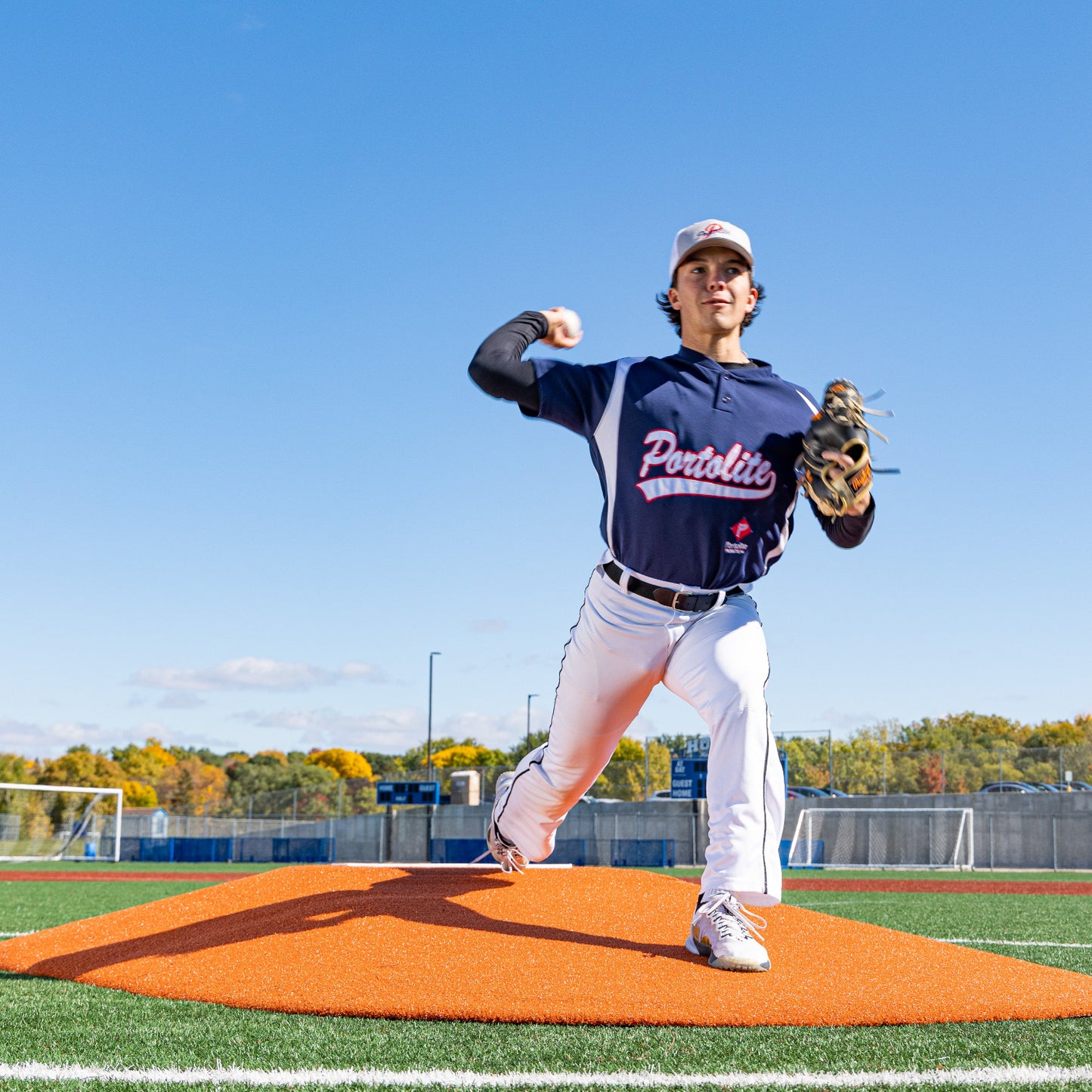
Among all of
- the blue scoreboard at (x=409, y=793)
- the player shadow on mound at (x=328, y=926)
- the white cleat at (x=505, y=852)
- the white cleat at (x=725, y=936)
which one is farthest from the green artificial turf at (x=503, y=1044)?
the blue scoreboard at (x=409, y=793)

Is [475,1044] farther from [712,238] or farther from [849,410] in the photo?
[712,238]

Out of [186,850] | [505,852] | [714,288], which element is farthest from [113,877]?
[714,288]

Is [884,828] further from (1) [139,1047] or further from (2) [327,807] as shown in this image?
(1) [139,1047]

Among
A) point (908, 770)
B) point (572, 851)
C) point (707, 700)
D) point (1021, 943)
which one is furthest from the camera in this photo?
point (908, 770)

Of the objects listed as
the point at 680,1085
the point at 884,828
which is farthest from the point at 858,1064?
the point at 884,828

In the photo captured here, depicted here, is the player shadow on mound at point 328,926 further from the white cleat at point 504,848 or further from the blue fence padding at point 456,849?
the blue fence padding at point 456,849

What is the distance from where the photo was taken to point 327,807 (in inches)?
1855

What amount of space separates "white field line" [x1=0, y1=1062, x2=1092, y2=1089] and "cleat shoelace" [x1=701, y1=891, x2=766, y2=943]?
1.04 m

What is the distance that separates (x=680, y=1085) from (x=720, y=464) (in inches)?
87.4

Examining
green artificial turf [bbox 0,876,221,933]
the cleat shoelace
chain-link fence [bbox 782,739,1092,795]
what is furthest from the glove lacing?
chain-link fence [bbox 782,739,1092,795]

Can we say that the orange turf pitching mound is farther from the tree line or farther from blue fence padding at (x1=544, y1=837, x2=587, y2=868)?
blue fence padding at (x1=544, y1=837, x2=587, y2=868)

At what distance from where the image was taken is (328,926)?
416 cm

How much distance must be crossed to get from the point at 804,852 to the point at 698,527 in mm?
26067

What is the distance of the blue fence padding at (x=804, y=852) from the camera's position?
2780 cm
